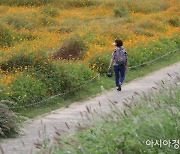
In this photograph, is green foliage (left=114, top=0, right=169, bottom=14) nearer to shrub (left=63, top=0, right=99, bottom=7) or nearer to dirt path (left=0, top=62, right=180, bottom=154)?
shrub (left=63, top=0, right=99, bottom=7)

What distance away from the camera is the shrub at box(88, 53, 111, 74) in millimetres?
17703

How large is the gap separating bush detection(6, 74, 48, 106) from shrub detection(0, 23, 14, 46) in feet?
21.5

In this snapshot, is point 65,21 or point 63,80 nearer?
point 63,80

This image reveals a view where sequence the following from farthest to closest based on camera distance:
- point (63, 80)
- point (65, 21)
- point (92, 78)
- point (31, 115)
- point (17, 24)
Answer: point (65, 21)
point (17, 24)
point (92, 78)
point (63, 80)
point (31, 115)

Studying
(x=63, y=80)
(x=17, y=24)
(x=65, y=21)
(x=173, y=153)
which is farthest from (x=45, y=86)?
(x=65, y=21)

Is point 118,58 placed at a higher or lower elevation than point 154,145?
lower

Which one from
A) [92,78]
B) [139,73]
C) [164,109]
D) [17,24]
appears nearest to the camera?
[164,109]

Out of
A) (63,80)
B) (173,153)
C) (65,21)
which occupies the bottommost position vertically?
(65,21)

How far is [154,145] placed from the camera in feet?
20.8

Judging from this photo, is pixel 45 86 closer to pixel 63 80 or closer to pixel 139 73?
pixel 63 80

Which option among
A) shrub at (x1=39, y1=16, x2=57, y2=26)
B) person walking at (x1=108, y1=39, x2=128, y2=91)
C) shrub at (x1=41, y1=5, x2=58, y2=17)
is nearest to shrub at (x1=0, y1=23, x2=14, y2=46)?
shrub at (x1=39, y1=16, x2=57, y2=26)

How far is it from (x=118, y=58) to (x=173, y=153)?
9.87 metres

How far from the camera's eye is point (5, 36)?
21094mm

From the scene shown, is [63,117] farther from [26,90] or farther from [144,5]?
[144,5]
